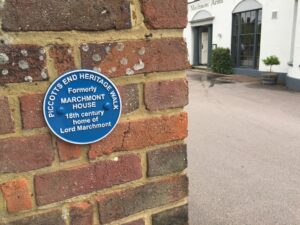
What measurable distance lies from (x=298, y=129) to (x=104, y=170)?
20.1 feet

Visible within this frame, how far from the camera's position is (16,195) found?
881mm

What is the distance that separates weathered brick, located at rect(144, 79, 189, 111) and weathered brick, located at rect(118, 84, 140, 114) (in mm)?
30

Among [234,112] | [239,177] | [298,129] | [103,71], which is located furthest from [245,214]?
[234,112]

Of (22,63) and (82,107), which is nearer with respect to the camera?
(22,63)

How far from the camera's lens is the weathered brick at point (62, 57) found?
863 millimetres

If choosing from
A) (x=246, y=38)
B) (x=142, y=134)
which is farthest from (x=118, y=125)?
(x=246, y=38)

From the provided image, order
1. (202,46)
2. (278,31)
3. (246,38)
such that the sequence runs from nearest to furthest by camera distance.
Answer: (278,31) < (246,38) < (202,46)

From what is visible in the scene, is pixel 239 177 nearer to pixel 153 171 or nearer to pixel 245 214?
pixel 245 214

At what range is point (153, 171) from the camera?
107 cm

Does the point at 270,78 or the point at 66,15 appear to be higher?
the point at 66,15

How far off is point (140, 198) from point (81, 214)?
0.19 metres

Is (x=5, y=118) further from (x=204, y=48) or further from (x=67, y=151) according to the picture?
(x=204, y=48)

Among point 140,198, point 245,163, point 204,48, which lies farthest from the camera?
point 204,48

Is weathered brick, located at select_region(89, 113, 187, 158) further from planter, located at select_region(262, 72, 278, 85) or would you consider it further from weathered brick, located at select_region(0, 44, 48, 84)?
planter, located at select_region(262, 72, 278, 85)
